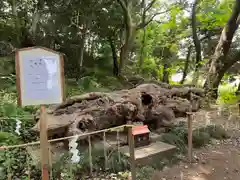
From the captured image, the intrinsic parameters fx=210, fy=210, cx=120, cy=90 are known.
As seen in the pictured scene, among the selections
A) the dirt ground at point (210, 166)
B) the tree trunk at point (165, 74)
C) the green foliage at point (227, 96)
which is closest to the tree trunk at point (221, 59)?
the green foliage at point (227, 96)

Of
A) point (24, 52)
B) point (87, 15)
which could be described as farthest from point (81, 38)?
point (24, 52)

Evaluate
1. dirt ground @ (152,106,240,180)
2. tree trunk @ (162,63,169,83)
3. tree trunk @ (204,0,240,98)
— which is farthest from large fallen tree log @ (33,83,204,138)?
tree trunk @ (162,63,169,83)

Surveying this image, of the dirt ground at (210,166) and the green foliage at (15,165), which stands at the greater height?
the green foliage at (15,165)

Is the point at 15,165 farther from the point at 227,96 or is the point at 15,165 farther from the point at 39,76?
the point at 227,96

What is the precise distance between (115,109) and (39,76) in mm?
2044

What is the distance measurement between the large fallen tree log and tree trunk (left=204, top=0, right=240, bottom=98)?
2.54 m

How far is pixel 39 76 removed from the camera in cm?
197

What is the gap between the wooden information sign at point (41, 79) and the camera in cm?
194

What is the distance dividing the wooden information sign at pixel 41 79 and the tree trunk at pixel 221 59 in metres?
6.41

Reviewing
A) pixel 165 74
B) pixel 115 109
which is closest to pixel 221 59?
pixel 115 109

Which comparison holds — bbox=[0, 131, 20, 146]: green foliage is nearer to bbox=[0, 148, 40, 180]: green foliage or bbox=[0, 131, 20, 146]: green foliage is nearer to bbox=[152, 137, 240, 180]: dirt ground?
bbox=[0, 148, 40, 180]: green foliage

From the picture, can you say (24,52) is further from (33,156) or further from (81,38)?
(81,38)

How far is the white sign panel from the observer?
194 centimetres

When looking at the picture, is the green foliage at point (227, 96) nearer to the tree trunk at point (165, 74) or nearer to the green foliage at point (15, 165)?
the tree trunk at point (165, 74)
